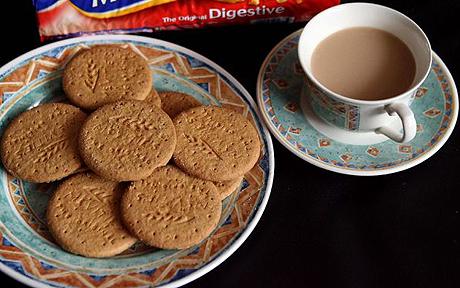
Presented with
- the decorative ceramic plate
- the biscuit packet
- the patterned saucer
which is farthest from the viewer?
the biscuit packet

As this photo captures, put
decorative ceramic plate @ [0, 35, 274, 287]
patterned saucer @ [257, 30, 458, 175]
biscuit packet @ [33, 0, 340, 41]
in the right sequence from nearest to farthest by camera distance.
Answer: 1. decorative ceramic plate @ [0, 35, 274, 287]
2. patterned saucer @ [257, 30, 458, 175]
3. biscuit packet @ [33, 0, 340, 41]

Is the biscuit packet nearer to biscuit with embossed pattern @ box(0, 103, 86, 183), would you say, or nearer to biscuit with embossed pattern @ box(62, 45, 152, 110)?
biscuit with embossed pattern @ box(62, 45, 152, 110)

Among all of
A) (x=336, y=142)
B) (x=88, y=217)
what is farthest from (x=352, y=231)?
(x=88, y=217)

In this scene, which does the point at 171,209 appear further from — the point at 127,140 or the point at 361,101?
the point at 361,101

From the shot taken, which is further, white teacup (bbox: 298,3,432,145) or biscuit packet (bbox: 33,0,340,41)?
biscuit packet (bbox: 33,0,340,41)

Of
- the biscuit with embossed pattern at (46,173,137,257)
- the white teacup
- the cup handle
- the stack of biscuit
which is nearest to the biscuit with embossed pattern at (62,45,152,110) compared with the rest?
the stack of biscuit

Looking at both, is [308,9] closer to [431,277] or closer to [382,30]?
[382,30]

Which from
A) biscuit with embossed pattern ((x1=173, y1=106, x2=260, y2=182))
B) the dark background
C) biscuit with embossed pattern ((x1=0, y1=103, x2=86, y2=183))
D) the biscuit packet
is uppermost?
the biscuit packet

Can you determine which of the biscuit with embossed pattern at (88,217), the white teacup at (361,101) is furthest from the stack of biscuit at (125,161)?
the white teacup at (361,101)
